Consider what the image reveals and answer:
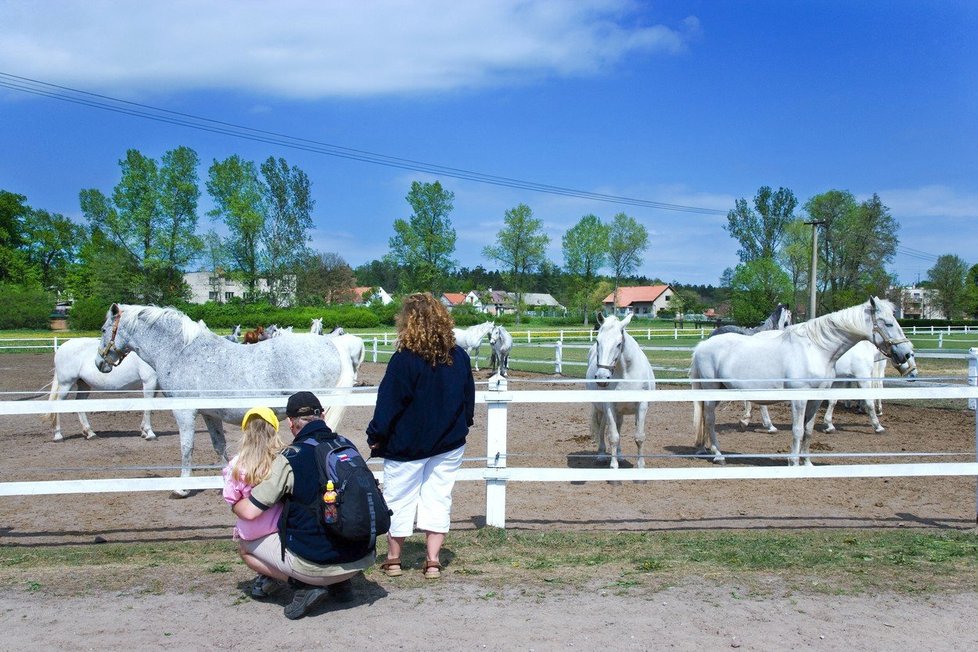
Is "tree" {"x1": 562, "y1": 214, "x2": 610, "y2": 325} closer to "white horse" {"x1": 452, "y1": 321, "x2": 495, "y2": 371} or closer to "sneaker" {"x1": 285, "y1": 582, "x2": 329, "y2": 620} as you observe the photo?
"white horse" {"x1": 452, "y1": 321, "x2": 495, "y2": 371}

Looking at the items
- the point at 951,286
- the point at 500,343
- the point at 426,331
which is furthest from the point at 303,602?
the point at 951,286

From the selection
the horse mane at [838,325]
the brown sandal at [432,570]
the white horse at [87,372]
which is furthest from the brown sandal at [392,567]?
the white horse at [87,372]

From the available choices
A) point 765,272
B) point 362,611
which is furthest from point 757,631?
point 765,272

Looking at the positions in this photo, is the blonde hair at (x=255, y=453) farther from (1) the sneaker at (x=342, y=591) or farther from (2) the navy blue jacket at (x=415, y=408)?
(1) the sneaker at (x=342, y=591)

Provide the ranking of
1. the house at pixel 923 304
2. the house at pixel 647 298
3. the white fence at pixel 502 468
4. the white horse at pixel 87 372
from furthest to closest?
the house at pixel 647 298, the house at pixel 923 304, the white horse at pixel 87 372, the white fence at pixel 502 468

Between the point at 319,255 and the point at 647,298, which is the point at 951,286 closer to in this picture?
the point at 647,298

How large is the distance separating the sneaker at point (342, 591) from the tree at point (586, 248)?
3087 inches

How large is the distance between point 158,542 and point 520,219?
244ft

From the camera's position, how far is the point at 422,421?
182 inches

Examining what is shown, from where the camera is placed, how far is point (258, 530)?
4.12 meters

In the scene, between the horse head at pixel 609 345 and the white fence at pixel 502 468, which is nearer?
the white fence at pixel 502 468

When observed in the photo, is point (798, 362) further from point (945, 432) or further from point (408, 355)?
point (408, 355)

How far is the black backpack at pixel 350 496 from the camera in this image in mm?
3943

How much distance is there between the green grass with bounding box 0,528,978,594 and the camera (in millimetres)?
4719
